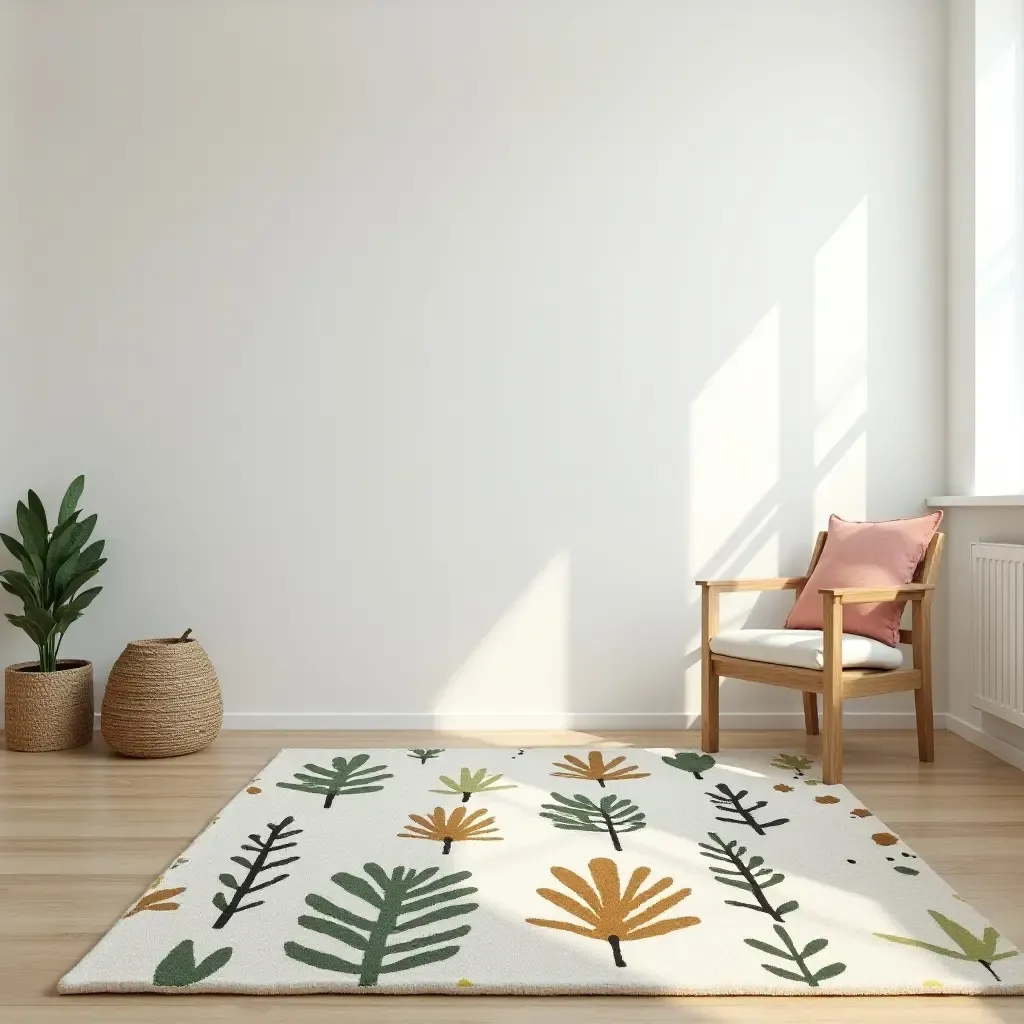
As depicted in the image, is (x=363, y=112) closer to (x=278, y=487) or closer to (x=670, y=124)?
(x=670, y=124)

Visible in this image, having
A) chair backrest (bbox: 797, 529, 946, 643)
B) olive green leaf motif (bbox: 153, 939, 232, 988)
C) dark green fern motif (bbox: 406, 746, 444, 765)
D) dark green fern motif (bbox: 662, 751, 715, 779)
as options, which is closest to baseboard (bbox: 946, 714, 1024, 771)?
chair backrest (bbox: 797, 529, 946, 643)

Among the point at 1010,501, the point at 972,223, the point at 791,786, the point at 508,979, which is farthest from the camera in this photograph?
the point at 972,223

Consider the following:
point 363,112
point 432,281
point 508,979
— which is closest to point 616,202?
point 432,281

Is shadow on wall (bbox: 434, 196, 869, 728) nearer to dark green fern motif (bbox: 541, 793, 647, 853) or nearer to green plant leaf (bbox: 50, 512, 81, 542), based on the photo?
dark green fern motif (bbox: 541, 793, 647, 853)

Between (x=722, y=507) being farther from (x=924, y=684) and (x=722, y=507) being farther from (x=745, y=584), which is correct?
(x=924, y=684)

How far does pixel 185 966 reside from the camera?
1.71 meters

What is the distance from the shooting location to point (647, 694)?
143 inches

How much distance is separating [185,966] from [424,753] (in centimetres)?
154

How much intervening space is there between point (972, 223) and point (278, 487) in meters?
2.78

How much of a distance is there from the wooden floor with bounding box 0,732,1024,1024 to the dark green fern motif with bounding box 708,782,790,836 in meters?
0.32

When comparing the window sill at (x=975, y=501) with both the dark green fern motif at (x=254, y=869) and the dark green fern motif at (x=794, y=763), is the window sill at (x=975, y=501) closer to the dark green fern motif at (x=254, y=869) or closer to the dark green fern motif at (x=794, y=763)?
the dark green fern motif at (x=794, y=763)

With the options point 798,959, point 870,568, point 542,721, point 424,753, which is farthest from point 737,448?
point 798,959

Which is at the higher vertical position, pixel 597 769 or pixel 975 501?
pixel 975 501

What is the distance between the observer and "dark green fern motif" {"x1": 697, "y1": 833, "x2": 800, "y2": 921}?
196cm
